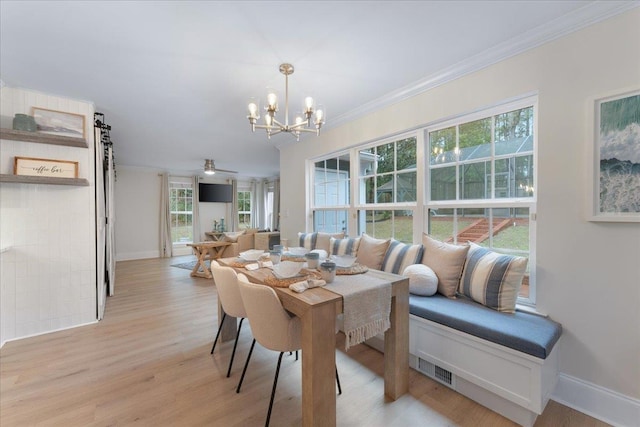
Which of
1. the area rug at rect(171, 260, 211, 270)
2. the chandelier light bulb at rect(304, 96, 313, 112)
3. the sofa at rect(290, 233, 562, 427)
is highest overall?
the chandelier light bulb at rect(304, 96, 313, 112)

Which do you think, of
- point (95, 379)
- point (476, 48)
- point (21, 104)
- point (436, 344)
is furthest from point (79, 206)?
point (476, 48)

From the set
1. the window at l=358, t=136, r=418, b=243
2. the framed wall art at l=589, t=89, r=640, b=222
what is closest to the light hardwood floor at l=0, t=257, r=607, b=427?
the framed wall art at l=589, t=89, r=640, b=222

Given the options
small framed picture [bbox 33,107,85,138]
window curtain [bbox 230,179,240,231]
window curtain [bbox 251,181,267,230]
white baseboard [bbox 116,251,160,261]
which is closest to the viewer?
small framed picture [bbox 33,107,85,138]

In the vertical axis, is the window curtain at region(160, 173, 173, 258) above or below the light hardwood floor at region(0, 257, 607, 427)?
above

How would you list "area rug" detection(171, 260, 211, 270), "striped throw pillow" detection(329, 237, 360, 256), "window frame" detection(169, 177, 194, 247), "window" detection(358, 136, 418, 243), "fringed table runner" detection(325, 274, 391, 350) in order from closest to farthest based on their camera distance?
"fringed table runner" detection(325, 274, 391, 350), "window" detection(358, 136, 418, 243), "striped throw pillow" detection(329, 237, 360, 256), "area rug" detection(171, 260, 211, 270), "window frame" detection(169, 177, 194, 247)

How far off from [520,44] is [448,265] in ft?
5.83

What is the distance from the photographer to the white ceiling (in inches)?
64.6

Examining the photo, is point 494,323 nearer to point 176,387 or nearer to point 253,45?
point 176,387

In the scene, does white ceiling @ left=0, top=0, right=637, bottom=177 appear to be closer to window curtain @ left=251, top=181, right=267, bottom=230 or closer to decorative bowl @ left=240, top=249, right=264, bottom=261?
decorative bowl @ left=240, top=249, right=264, bottom=261

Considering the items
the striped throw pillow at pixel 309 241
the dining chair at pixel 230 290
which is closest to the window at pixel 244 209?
the striped throw pillow at pixel 309 241

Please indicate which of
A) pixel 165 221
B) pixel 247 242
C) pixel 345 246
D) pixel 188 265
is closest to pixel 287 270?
pixel 345 246

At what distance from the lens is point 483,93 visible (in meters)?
2.23

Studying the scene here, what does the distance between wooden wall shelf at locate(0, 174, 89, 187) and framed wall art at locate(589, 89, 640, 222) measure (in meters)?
4.46

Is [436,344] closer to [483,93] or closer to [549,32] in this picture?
[483,93]
